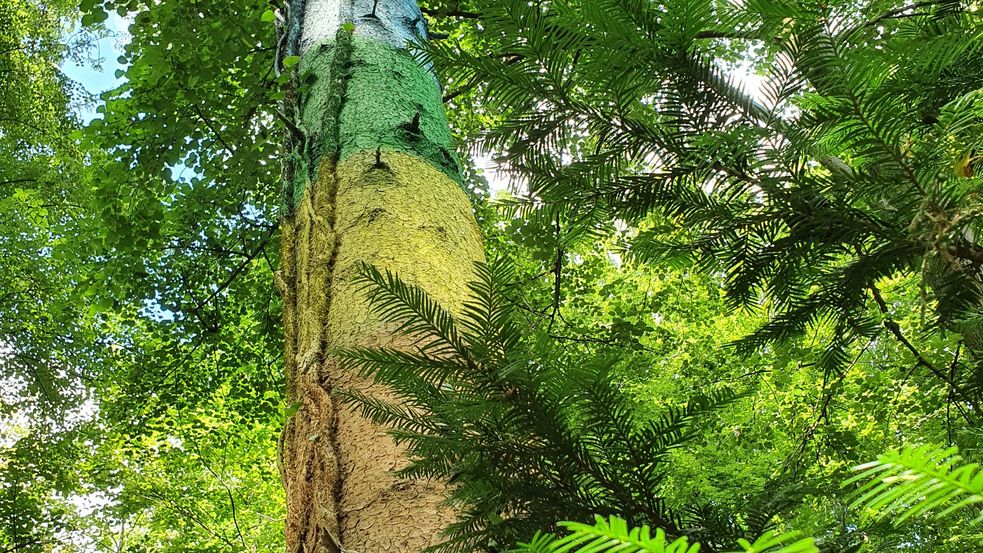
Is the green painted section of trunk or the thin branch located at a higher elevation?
the green painted section of trunk

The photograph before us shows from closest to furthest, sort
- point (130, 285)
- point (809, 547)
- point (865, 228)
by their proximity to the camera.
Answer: point (809, 547)
point (865, 228)
point (130, 285)

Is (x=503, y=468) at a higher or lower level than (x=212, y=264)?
lower

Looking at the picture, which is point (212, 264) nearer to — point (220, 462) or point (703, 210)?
point (220, 462)

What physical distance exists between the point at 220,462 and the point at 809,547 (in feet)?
37.2

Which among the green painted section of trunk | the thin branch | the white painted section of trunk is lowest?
the thin branch

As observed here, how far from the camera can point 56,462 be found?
7.60m

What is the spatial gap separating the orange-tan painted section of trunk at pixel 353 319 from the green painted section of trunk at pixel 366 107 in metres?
0.09

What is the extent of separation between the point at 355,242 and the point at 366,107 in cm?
79

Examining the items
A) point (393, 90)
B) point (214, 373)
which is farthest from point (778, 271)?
point (214, 373)

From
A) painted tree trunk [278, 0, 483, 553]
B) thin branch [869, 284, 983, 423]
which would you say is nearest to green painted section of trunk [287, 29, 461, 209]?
painted tree trunk [278, 0, 483, 553]

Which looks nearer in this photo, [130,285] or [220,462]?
[130,285]

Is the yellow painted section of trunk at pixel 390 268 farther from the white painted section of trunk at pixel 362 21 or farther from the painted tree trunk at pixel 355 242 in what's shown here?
the white painted section of trunk at pixel 362 21

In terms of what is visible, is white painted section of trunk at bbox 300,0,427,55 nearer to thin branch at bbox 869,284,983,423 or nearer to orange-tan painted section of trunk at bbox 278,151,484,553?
orange-tan painted section of trunk at bbox 278,151,484,553

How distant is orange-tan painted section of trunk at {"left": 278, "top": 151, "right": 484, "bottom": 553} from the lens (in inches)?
55.1
